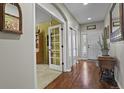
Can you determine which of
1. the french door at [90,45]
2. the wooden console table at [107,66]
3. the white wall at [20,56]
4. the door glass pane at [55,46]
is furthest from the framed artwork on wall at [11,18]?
the french door at [90,45]

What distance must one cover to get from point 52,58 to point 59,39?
100 centimetres

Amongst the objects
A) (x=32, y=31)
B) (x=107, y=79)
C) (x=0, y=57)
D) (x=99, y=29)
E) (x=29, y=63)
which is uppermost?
(x=99, y=29)

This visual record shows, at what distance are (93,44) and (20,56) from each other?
7.74 m

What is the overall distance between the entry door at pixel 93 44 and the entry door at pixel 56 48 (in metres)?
4.07

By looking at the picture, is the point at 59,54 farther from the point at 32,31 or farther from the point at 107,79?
the point at 32,31

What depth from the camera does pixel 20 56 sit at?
2.09 meters

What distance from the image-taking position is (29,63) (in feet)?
7.76

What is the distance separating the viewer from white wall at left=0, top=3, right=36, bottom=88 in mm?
1742

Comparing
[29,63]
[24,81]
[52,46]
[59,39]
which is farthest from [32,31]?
[52,46]

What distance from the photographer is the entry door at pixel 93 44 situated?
9.16 meters

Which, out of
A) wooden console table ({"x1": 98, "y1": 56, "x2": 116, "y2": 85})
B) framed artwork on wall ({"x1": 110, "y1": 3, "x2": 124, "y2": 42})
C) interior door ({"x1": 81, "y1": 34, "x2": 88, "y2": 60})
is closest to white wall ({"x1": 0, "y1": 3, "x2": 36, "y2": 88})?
framed artwork on wall ({"x1": 110, "y1": 3, "x2": 124, "y2": 42})

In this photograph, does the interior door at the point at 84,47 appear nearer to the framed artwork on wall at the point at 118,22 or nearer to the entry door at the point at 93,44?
the entry door at the point at 93,44

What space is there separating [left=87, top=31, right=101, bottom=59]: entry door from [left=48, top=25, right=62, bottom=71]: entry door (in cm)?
407

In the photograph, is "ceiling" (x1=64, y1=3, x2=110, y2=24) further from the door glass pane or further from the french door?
the french door
